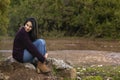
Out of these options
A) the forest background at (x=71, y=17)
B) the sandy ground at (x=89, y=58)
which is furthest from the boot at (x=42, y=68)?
the forest background at (x=71, y=17)

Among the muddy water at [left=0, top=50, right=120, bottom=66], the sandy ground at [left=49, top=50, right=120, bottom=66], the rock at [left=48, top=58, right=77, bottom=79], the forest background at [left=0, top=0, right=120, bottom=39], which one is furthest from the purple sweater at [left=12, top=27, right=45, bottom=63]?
the forest background at [left=0, top=0, right=120, bottom=39]

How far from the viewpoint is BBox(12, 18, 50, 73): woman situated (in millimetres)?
8164

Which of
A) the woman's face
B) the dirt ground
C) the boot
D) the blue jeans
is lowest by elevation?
the dirt ground

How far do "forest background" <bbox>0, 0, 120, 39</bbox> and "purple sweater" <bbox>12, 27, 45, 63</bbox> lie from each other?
714 inches

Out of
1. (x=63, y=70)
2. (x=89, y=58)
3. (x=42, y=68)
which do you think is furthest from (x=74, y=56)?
(x=42, y=68)

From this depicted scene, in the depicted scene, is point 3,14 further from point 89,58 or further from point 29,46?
point 29,46

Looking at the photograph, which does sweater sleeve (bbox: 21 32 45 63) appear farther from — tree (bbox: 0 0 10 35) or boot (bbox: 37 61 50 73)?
tree (bbox: 0 0 10 35)

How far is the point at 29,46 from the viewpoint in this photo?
816 centimetres

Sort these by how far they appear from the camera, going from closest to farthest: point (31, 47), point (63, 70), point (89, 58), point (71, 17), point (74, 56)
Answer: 1. point (31, 47)
2. point (63, 70)
3. point (89, 58)
4. point (74, 56)
5. point (71, 17)

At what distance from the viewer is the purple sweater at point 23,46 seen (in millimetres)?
8148

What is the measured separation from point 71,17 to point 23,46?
21.9 meters

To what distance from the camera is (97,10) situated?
28.6 meters

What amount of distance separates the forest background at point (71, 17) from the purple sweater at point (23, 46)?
18.1 metres

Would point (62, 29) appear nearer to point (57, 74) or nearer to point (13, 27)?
point (13, 27)
